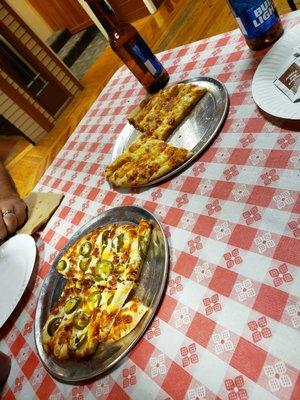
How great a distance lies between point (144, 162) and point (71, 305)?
0.58 metres

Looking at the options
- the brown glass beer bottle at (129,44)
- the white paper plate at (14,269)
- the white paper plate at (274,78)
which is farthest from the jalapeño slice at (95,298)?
the brown glass beer bottle at (129,44)

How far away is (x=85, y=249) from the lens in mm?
1204

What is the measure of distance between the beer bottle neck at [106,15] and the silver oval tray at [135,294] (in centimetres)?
79

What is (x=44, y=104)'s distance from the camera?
3.92 metres

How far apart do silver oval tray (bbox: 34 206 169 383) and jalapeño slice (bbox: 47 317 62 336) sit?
0.05m

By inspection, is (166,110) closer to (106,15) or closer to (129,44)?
(129,44)

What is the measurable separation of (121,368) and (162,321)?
6.4 inches

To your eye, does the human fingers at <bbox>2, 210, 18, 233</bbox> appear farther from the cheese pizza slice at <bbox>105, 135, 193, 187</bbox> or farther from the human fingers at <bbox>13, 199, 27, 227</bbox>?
the cheese pizza slice at <bbox>105, 135, 193, 187</bbox>

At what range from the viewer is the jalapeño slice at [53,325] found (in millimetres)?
1067

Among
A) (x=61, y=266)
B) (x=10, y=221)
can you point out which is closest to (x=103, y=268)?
(x=61, y=266)

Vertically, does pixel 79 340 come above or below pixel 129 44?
below

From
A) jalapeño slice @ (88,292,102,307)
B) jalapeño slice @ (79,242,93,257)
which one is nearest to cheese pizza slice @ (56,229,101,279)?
jalapeño slice @ (79,242,93,257)

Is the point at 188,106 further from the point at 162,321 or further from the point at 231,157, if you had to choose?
the point at 162,321

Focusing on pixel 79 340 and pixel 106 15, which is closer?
pixel 79 340
